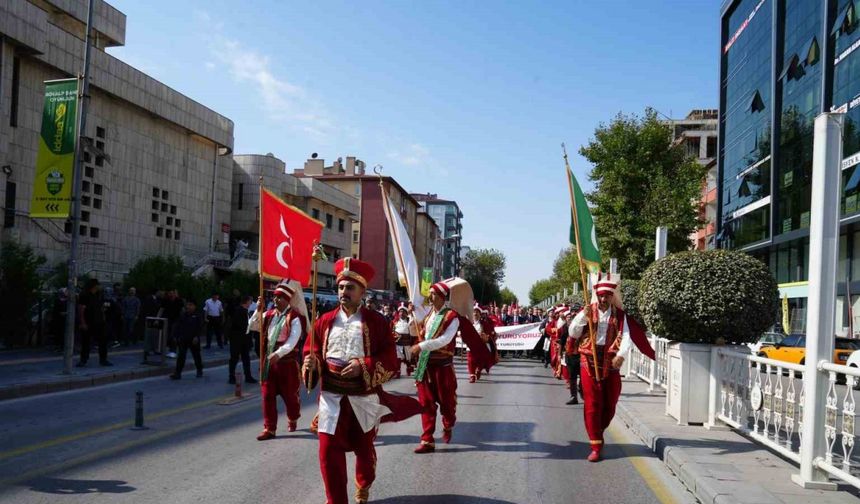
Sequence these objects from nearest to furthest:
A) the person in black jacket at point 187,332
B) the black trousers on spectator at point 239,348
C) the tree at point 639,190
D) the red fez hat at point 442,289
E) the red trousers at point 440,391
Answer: the red fez hat at point 442,289
the red trousers at point 440,391
the black trousers on spectator at point 239,348
the person in black jacket at point 187,332
the tree at point 639,190

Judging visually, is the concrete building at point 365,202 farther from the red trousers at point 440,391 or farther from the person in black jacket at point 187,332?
the red trousers at point 440,391

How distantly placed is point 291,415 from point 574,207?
4.40 meters

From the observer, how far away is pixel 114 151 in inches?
1403

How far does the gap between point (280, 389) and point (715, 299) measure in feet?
18.1

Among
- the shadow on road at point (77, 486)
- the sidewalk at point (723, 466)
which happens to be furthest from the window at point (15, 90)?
the sidewalk at point (723, 466)

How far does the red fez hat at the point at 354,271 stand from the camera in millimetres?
6086

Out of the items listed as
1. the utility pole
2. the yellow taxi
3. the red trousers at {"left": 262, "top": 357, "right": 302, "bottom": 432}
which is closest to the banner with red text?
the yellow taxi

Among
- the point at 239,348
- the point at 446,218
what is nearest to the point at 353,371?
the point at 239,348

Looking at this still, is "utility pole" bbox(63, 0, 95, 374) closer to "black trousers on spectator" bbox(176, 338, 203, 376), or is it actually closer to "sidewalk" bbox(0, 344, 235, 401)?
"sidewalk" bbox(0, 344, 235, 401)

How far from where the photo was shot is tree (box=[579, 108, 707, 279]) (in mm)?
34750

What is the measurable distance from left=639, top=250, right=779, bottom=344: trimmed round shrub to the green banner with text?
11.2 metres

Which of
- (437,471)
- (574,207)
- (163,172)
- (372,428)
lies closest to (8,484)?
(372,428)

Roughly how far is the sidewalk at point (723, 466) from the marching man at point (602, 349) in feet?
2.53

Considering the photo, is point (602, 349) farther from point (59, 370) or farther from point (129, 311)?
point (129, 311)
